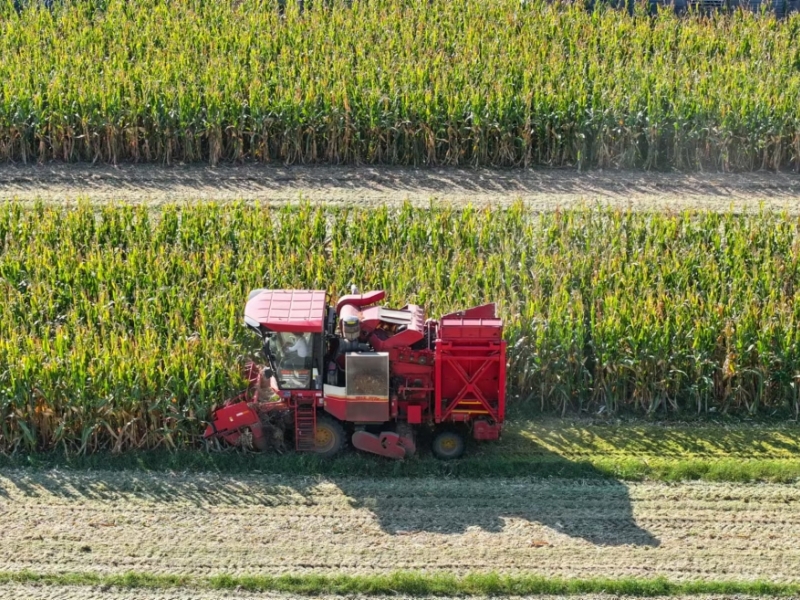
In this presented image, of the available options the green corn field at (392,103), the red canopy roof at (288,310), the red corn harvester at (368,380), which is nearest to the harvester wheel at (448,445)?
the red corn harvester at (368,380)

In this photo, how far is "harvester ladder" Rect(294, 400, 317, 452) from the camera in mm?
12734

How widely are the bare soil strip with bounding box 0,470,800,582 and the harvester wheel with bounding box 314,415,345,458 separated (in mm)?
410

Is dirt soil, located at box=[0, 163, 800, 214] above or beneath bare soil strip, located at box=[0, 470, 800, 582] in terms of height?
above

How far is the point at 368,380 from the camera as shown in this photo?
12523 millimetres

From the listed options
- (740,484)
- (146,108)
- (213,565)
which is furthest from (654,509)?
(146,108)

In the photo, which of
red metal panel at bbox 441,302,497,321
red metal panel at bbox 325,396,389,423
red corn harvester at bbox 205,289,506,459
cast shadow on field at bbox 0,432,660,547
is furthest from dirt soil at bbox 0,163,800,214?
cast shadow on field at bbox 0,432,660,547

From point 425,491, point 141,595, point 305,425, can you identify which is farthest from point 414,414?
point 141,595

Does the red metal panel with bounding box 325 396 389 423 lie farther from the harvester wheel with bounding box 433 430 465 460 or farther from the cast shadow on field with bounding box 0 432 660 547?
the harvester wheel with bounding box 433 430 465 460

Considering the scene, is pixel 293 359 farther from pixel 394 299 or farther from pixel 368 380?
pixel 394 299

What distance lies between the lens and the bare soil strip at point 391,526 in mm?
11438

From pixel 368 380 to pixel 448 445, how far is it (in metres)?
1.09

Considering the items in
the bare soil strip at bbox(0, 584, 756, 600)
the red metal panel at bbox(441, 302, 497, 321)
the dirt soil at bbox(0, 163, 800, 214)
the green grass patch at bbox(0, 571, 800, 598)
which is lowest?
the bare soil strip at bbox(0, 584, 756, 600)

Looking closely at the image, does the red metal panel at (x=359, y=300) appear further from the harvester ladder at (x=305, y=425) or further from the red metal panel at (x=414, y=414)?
the red metal panel at (x=414, y=414)

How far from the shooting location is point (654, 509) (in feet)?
40.2
